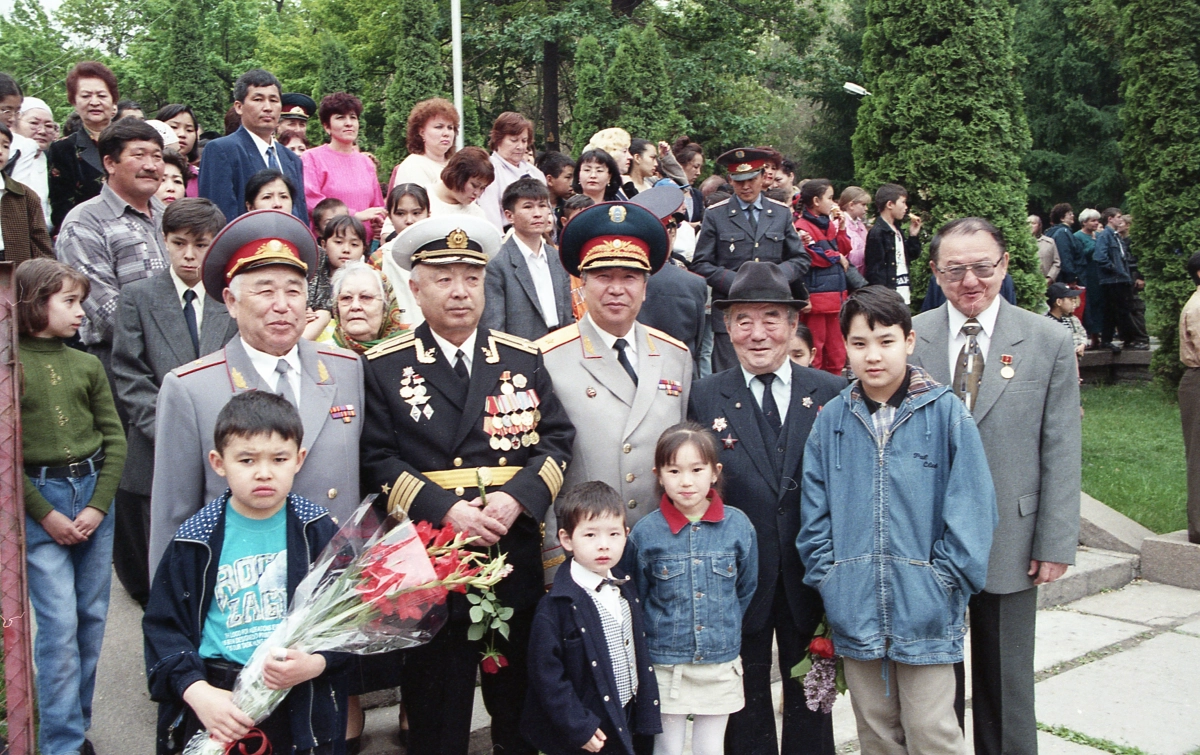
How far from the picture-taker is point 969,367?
3.98 meters

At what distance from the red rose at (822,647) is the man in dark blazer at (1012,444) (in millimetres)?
714

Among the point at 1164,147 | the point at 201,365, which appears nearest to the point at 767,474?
the point at 201,365

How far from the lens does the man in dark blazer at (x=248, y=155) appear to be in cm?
625

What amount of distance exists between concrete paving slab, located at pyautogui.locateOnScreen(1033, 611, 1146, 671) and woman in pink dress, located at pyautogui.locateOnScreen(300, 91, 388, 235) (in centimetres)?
495

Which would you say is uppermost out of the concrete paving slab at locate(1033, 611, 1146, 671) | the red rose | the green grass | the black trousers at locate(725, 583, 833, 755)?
the red rose

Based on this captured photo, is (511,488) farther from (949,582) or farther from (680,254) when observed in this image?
(680,254)

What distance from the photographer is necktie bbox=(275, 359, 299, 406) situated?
11.2 ft

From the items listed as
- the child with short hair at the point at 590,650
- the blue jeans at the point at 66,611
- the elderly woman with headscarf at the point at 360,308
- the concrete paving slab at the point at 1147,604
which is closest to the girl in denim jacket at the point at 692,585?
the child with short hair at the point at 590,650

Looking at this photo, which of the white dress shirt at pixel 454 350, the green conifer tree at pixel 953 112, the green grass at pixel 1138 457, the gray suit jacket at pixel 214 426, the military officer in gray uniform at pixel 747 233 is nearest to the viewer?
the gray suit jacket at pixel 214 426

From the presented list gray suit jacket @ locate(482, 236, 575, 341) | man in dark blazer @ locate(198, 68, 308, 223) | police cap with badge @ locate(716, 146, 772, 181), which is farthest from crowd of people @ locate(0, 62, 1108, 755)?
police cap with badge @ locate(716, 146, 772, 181)

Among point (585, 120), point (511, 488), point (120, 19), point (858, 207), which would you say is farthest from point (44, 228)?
point (120, 19)

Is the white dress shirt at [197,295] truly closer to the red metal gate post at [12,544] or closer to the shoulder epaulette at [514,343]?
the red metal gate post at [12,544]

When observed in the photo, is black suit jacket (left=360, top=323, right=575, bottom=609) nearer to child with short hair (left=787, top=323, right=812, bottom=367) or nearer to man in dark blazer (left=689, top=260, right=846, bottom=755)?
man in dark blazer (left=689, top=260, right=846, bottom=755)

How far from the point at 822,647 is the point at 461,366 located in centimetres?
163
